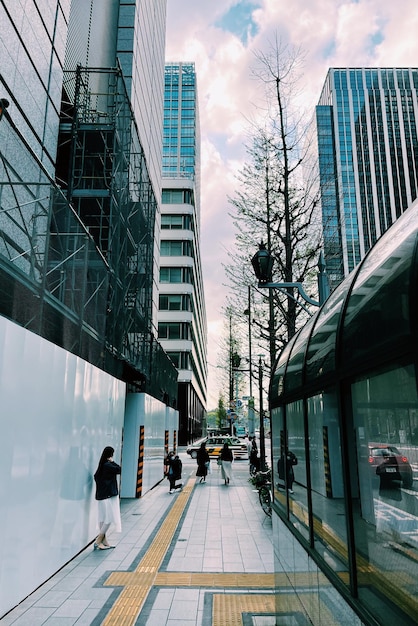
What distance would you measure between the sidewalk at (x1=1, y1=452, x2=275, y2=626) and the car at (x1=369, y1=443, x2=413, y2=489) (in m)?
3.88

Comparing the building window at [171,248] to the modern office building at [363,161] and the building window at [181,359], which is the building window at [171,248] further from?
the modern office building at [363,161]

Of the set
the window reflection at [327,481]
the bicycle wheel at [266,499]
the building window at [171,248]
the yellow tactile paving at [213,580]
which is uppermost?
the building window at [171,248]

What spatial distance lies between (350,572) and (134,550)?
262 inches

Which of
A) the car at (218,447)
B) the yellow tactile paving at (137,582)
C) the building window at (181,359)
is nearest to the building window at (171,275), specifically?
the building window at (181,359)

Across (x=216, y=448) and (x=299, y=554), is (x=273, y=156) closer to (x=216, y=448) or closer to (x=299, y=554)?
(x=299, y=554)

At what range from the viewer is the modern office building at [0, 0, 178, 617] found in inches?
219

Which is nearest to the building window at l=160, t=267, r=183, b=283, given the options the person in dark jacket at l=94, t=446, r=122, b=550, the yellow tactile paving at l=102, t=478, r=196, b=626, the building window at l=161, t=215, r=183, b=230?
the building window at l=161, t=215, r=183, b=230

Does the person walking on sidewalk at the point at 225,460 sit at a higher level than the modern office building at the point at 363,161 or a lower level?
lower

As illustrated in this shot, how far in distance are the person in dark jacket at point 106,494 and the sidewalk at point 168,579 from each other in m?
0.51

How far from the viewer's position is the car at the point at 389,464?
2.03 m

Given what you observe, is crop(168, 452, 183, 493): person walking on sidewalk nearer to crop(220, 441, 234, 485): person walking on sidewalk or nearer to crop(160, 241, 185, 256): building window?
crop(220, 441, 234, 485): person walking on sidewalk

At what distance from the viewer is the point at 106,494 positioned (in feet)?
26.8

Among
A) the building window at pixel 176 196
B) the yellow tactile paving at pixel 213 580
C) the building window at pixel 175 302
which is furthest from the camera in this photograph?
the building window at pixel 176 196

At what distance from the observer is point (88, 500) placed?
8258 millimetres
